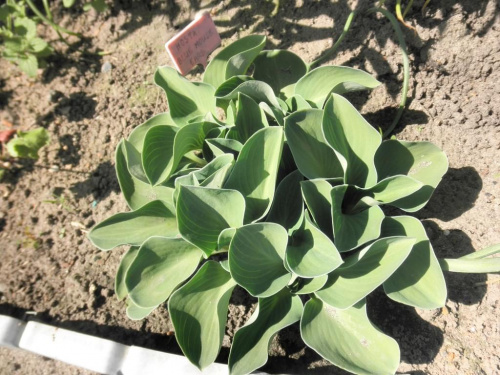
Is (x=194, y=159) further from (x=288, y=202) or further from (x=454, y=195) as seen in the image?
(x=454, y=195)

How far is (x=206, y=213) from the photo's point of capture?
1.13 m

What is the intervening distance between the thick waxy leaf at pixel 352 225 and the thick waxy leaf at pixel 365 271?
1.5 inches

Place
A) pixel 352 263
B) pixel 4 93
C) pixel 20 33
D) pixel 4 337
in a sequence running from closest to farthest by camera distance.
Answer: pixel 352 263, pixel 4 337, pixel 20 33, pixel 4 93

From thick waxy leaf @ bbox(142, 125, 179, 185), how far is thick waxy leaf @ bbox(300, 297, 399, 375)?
589 mm

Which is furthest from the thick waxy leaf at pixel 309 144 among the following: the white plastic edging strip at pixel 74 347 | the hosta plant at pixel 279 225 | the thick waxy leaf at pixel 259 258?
the white plastic edging strip at pixel 74 347

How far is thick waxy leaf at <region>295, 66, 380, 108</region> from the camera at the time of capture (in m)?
1.32

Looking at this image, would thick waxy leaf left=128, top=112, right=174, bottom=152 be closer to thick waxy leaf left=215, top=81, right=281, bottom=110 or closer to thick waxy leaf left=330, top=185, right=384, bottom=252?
thick waxy leaf left=215, top=81, right=281, bottom=110

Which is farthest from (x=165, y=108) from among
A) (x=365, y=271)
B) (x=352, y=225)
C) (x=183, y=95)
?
(x=365, y=271)

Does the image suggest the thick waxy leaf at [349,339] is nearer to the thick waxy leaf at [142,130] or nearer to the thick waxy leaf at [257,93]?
the thick waxy leaf at [257,93]

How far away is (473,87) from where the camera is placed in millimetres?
1474

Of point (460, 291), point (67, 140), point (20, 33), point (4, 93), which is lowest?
point (460, 291)

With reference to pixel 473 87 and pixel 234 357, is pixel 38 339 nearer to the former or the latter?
pixel 234 357

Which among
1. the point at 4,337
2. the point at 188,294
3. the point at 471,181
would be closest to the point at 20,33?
the point at 4,337

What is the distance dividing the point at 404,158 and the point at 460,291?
0.48 metres
